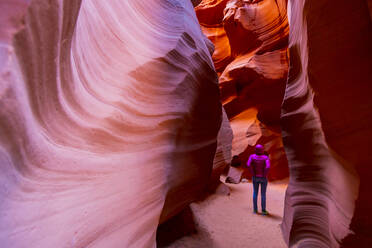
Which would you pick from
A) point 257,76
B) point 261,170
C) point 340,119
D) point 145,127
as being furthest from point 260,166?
point 257,76

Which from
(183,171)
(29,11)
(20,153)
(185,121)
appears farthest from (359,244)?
(29,11)

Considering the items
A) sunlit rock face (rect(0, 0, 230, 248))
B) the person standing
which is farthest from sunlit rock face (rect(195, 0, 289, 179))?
sunlit rock face (rect(0, 0, 230, 248))

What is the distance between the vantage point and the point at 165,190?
1623mm

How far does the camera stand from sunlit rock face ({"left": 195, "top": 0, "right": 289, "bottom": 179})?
25.0ft

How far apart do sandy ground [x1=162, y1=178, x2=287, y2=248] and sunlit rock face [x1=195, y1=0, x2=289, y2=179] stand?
3395mm

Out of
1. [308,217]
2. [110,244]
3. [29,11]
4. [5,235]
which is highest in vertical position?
[29,11]

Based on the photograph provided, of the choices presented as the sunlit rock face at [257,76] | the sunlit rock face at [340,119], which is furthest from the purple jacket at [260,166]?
the sunlit rock face at [257,76]

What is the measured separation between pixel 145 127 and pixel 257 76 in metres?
7.12

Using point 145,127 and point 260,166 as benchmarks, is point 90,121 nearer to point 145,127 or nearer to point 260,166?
point 145,127

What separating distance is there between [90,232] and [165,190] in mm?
765

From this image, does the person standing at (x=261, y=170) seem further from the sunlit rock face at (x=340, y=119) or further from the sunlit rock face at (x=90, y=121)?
the sunlit rock face at (x=90, y=121)

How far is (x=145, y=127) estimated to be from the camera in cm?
147

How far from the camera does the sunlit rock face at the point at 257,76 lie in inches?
301

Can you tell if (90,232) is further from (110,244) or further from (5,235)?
(5,235)
